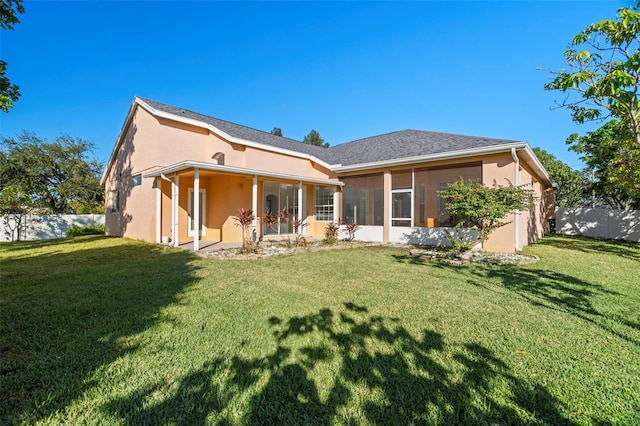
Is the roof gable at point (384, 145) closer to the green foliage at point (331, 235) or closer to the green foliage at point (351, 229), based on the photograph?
the green foliage at point (351, 229)

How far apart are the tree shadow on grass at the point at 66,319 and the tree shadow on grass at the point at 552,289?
20.1 feet

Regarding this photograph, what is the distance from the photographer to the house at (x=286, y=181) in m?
10.6

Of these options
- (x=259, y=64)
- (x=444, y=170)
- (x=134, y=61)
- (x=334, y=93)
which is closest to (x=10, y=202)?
(x=134, y=61)

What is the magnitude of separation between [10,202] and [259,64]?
54.1 ft

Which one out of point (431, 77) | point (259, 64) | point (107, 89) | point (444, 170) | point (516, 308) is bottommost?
point (516, 308)

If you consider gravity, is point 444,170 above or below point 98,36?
below

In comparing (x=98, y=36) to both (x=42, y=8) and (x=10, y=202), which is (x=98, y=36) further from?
(x=10, y=202)

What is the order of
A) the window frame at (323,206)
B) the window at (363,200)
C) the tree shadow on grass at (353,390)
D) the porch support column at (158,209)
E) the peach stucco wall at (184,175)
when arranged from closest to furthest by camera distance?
the tree shadow on grass at (353,390) < the porch support column at (158,209) < the peach stucco wall at (184,175) < the window at (363,200) < the window frame at (323,206)

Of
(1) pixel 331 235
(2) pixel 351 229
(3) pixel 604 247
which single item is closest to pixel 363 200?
(2) pixel 351 229

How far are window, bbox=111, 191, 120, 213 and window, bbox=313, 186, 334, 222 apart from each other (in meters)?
11.5

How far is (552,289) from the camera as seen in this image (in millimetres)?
5484

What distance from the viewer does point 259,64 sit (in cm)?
1594

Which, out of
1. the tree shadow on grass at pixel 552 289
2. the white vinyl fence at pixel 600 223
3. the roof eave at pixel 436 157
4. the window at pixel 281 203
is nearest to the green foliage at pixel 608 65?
the roof eave at pixel 436 157

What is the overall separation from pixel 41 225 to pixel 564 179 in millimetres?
42770
